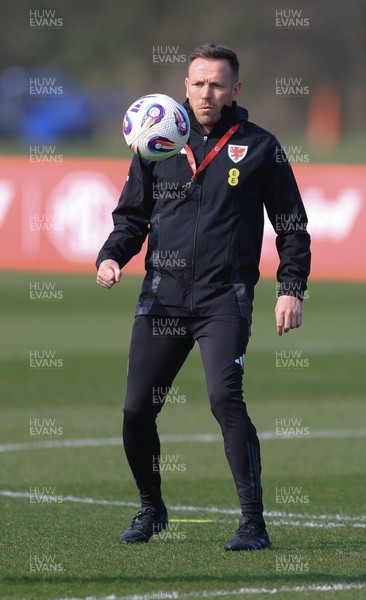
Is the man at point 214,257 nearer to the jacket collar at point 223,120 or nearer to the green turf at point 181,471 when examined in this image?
the jacket collar at point 223,120

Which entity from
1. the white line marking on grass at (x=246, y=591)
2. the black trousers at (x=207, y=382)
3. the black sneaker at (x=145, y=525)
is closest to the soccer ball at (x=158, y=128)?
the black trousers at (x=207, y=382)

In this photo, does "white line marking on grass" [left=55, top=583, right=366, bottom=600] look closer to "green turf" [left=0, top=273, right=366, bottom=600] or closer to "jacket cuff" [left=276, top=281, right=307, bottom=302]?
"green turf" [left=0, top=273, right=366, bottom=600]

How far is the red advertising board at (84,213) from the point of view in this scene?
23312 mm

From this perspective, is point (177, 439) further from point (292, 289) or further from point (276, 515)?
point (292, 289)

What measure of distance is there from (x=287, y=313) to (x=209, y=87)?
118 centimetres

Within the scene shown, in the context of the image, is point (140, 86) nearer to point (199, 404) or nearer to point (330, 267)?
point (330, 267)

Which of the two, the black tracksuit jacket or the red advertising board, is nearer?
the black tracksuit jacket

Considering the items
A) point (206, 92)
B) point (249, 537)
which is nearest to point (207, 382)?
point (249, 537)

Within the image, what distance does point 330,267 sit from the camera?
23344mm

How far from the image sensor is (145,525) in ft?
24.3

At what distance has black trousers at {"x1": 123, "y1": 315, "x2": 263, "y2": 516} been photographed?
7.06 metres

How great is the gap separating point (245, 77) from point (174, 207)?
4674 cm

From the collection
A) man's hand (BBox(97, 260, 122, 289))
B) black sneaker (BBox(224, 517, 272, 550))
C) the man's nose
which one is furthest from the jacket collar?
black sneaker (BBox(224, 517, 272, 550))

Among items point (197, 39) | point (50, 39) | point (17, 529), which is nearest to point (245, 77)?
point (197, 39)
